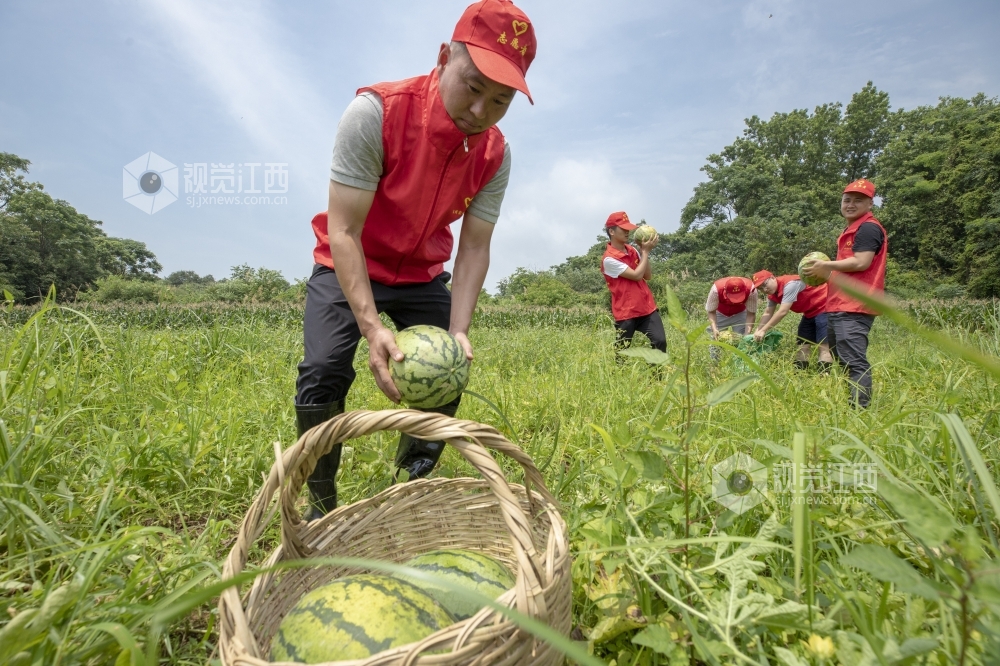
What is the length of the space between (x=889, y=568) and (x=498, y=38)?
2.01m

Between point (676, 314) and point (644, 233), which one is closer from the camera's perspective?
point (676, 314)

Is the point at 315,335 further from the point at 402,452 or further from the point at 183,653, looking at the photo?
the point at 183,653

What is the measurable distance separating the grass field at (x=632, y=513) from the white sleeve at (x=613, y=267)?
8.34ft

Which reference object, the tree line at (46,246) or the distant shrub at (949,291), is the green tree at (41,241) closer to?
the tree line at (46,246)

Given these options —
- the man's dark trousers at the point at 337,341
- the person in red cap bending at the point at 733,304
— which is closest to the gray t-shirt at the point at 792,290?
the person in red cap bending at the point at 733,304

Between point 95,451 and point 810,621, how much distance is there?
268 cm

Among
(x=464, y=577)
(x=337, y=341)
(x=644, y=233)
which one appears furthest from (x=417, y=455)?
(x=644, y=233)

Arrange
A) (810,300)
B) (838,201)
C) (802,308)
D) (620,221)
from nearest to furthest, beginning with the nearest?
(810,300) < (802,308) < (620,221) < (838,201)

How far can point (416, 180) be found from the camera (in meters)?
2.26

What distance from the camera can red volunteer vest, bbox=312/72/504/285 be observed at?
2209mm

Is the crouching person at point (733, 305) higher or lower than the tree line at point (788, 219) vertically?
lower

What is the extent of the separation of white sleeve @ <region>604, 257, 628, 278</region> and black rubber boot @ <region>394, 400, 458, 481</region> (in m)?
3.91

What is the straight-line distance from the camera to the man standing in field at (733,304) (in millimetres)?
6680

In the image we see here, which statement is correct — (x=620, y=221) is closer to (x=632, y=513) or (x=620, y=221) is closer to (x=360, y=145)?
(x=360, y=145)
